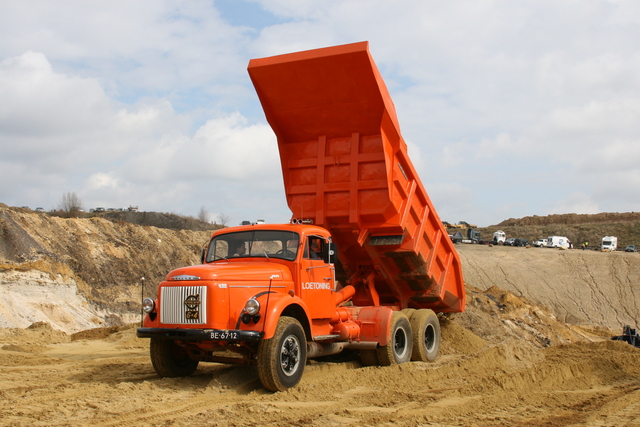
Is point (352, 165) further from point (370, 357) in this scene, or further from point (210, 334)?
point (210, 334)

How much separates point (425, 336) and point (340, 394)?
4.32m

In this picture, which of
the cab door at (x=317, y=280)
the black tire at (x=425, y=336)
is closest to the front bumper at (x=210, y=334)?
the cab door at (x=317, y=280)

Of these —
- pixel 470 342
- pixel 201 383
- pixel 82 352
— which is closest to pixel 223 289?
pixel 201 383

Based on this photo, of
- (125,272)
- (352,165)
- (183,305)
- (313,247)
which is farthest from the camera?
(125,272)

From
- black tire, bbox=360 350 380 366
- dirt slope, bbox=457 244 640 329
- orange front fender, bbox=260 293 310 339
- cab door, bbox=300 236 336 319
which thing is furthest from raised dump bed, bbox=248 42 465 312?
dirt slope, bbox=457 244 640 329

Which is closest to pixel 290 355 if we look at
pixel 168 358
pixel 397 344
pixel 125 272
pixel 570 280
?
pixel 168 358

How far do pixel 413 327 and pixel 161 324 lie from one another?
5216 mm

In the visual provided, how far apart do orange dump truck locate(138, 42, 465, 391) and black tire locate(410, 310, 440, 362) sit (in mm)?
27

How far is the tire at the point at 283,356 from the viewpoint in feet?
24.0

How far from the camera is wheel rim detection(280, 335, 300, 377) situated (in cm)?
772

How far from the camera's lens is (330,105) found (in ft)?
33.4

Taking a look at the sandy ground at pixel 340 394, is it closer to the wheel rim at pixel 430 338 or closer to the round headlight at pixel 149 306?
the wheel rim at pixel 430 338

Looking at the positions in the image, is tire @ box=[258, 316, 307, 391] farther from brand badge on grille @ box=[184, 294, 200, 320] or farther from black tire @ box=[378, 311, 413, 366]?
black tire @ box=[378, 311, 413, 366]

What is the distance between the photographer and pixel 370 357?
10.2m
